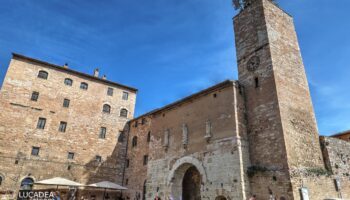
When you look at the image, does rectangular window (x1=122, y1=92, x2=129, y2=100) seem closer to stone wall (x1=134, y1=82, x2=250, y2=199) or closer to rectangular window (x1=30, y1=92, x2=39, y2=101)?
stone wall (x1=134, y1=82, x2=250, y2=199)

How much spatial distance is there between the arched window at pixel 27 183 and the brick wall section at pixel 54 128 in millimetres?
347

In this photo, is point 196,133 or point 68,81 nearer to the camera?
point 196,133

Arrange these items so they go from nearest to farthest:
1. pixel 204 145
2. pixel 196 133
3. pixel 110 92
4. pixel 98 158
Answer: pixel 204 145
pixel 196 133
pixel 98 158
pixel 110 92

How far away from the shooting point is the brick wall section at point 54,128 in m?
20.5

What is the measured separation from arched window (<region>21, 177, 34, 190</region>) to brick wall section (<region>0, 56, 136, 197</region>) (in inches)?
13.7

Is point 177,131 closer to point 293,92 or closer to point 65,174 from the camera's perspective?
point 293,92

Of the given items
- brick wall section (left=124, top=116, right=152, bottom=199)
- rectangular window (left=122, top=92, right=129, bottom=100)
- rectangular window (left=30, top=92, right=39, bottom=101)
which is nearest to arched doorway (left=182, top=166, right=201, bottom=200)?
brick wall section (left=124, top=116, right=152, bottom=199)

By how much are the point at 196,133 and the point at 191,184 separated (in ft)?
12.5

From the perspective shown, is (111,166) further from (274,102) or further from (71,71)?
(274,102)

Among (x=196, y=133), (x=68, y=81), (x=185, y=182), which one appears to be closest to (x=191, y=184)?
(x=185, y=182)

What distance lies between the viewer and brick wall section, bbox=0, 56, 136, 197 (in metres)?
20.5

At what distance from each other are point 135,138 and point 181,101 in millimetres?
8228

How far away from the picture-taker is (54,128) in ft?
73.7

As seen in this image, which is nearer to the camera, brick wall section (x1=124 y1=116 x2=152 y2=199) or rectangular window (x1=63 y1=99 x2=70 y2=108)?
brick wall section (x1=124 y1=116 x2=152 y2=199)
